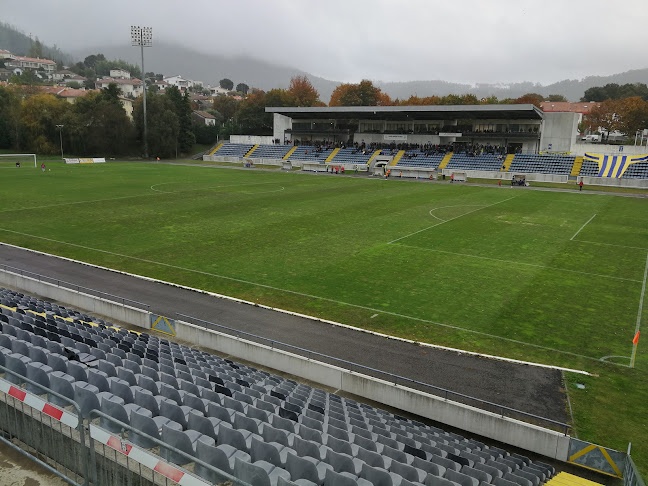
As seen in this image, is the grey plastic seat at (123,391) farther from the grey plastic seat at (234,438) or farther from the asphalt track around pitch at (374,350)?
the asphalt track around pitch at (374,350)

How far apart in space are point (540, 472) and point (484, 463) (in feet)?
4.26

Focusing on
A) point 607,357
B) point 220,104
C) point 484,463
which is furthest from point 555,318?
point 220,104

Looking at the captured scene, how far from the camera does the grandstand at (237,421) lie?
6.49 m

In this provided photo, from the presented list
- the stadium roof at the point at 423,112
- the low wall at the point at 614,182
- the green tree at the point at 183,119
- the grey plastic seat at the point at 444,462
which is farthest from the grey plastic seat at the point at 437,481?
the green tree at the point at 183,119

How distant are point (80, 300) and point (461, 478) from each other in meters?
15.6

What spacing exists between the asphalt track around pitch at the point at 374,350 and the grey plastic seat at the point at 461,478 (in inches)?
230

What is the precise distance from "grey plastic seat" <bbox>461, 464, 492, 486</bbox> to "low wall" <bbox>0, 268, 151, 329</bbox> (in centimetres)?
1184

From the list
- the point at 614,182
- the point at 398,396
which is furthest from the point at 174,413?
the point at 614,182

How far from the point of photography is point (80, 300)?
18.2 m

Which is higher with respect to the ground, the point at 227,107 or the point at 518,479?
the point at 227,107

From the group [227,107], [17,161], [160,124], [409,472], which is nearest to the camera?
[409,472]

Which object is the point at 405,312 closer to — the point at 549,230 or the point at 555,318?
Result: the point at 555,318

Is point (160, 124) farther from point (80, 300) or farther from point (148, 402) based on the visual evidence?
point (148, 402)

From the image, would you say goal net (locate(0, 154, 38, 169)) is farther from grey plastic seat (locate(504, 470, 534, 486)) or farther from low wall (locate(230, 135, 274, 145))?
grey plastic seat (locate(504, 470, 534, 486))
